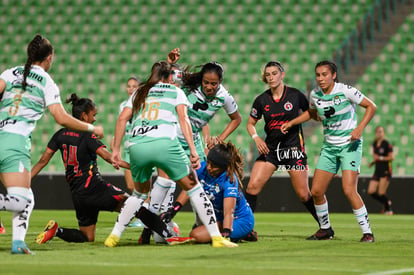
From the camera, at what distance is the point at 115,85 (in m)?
23.3

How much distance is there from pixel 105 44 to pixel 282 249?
17667mm

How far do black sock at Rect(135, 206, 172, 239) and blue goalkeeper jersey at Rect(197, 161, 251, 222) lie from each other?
23.6 inches

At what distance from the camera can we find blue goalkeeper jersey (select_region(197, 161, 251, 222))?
8055 mm

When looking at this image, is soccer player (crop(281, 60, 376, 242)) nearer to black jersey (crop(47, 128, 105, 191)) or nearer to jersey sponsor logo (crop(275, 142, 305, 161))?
jersey sponsor logo (crop(275, 142, 305, 161))

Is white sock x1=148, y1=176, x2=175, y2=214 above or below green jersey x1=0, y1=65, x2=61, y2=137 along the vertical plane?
below

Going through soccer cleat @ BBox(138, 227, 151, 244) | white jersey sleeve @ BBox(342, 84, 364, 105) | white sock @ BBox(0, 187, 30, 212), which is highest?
white jersey sleeve @ BBox(342, 84, 364, 105)

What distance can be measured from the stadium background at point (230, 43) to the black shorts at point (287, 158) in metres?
11.3

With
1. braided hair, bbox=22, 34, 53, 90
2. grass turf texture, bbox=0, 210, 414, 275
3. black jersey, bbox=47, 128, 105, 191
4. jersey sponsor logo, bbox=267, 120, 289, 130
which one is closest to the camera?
grass turf texture, bbox=0, 210, 414, 275

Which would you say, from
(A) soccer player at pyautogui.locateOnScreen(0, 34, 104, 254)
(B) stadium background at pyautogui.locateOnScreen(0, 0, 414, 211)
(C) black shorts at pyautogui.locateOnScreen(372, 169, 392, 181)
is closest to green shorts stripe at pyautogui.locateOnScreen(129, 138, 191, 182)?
(A) soccer player at pyautogui.locateOnScreen(0, 34, 104, 254)

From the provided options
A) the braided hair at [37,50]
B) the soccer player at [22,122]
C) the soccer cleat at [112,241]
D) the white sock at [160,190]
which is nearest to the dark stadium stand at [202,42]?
the white sock at [160,190]

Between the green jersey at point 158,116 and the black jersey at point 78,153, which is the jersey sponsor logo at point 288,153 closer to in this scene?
the black jersey at point 78,153

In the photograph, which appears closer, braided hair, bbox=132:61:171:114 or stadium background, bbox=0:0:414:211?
braided hair, bbox=132:61:171:114

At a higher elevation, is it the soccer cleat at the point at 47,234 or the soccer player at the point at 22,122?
the soccer player at the point at 22,122

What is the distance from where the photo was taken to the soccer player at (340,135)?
29.5 feet
